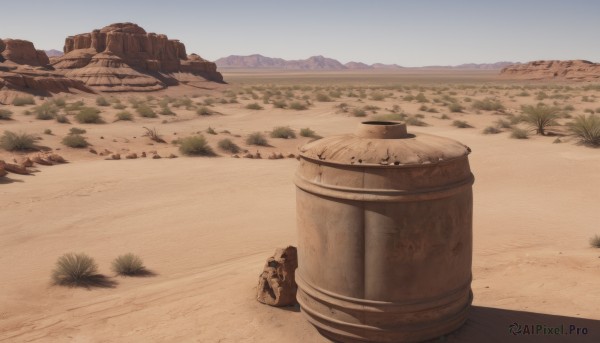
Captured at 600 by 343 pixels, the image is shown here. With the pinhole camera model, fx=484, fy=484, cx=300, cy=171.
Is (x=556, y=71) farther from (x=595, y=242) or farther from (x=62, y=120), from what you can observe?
(x=595, y=242)

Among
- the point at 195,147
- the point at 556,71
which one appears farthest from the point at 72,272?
the point at 556,71

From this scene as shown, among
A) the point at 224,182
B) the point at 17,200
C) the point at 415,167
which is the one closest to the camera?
the point at 415,167

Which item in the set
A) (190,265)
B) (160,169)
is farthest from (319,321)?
(160,169)

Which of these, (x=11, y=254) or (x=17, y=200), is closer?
(x=11, y=254)

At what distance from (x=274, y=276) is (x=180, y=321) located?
46.2 inches

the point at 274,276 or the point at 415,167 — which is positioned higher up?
the point at 415,167

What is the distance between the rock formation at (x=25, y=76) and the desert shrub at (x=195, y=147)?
881 inches

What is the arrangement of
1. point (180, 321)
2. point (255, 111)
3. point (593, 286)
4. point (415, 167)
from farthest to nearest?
point (255, 111)
point (593, 286)
point (180, 321)
point (415, 167)

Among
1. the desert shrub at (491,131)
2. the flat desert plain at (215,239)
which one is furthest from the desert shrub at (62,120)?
the desert shrub at (491,131)

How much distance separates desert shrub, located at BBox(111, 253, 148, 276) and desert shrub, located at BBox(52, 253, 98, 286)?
1.27ft

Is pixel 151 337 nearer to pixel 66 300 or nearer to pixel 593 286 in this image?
pixel 66 300

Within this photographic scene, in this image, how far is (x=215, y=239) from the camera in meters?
8.65

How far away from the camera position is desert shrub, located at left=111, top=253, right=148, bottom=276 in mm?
7129

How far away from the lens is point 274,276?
18.9ft
